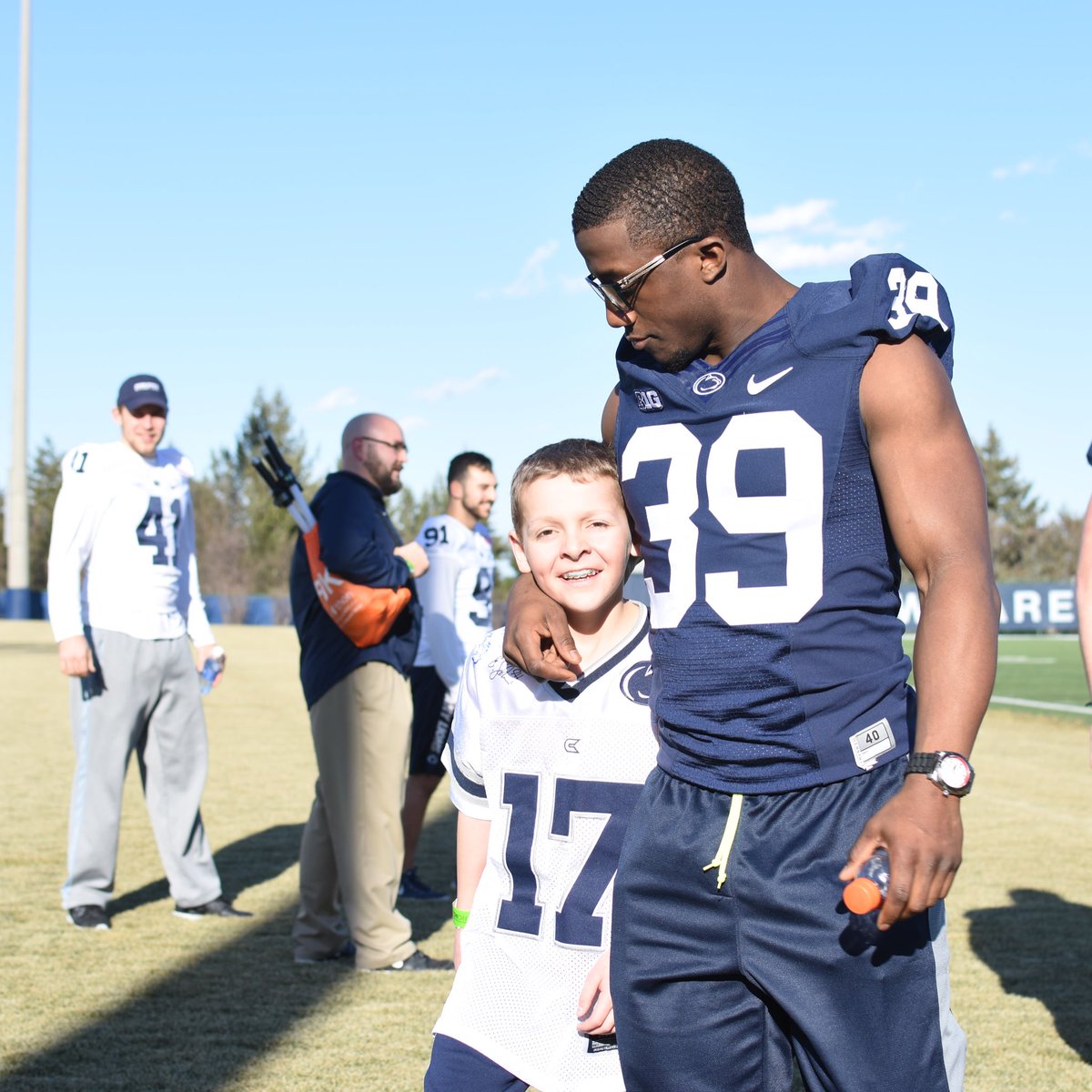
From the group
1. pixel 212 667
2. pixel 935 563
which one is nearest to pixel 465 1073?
pixel 935 563

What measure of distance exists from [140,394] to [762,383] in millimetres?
4611

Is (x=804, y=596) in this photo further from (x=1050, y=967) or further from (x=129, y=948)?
(x=129, y=948)

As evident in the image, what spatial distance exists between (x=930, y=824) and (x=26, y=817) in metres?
7.95

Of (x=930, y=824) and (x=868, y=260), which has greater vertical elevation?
(x=868, y=260)

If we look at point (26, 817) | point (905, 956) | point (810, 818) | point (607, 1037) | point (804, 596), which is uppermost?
point (804, 596)

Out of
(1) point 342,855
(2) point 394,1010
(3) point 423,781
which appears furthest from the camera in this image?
(3) point 423,781

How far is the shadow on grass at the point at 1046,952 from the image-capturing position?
4.67 metres

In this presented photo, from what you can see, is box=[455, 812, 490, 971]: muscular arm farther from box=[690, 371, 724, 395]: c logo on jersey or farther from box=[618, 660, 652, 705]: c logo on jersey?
box=[690, 371, 724, 395]: c logo on jersey

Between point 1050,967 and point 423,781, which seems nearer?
point 1050,967

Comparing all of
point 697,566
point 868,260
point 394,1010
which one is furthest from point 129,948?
point 868,260

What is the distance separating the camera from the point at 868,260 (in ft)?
6.65

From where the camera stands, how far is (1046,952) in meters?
5.47

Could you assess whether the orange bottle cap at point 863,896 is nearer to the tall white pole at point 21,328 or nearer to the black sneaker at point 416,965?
the black sneaker at point 416,965

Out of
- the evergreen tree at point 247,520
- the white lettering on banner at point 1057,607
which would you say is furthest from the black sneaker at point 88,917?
the evergreen tree at point 247,520
